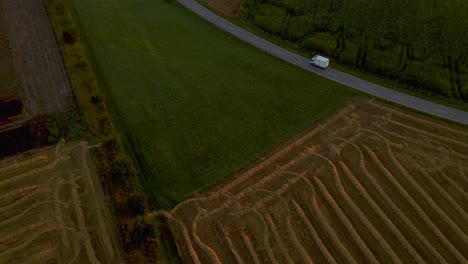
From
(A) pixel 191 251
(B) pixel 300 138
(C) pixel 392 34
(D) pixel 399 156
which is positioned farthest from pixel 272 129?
(C) pixel 392 34

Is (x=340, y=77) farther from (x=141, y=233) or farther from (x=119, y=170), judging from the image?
(x=141, y=233)

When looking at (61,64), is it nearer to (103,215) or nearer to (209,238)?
(103,215)

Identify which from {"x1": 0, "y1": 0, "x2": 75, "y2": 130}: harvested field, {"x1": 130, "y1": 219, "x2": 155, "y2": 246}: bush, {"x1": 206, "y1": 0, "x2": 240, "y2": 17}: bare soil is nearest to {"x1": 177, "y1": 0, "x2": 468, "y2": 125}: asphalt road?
{"x1": 206, "y1": 0, "x2": 240, "y2": 17}: bare soil

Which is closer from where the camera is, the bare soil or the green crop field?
the green crop field

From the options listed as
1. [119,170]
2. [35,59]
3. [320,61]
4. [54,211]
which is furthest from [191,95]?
[35,59]

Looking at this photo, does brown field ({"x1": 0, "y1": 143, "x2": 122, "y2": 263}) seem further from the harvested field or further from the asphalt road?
the asphalt road

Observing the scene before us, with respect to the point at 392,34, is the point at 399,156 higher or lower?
lower
